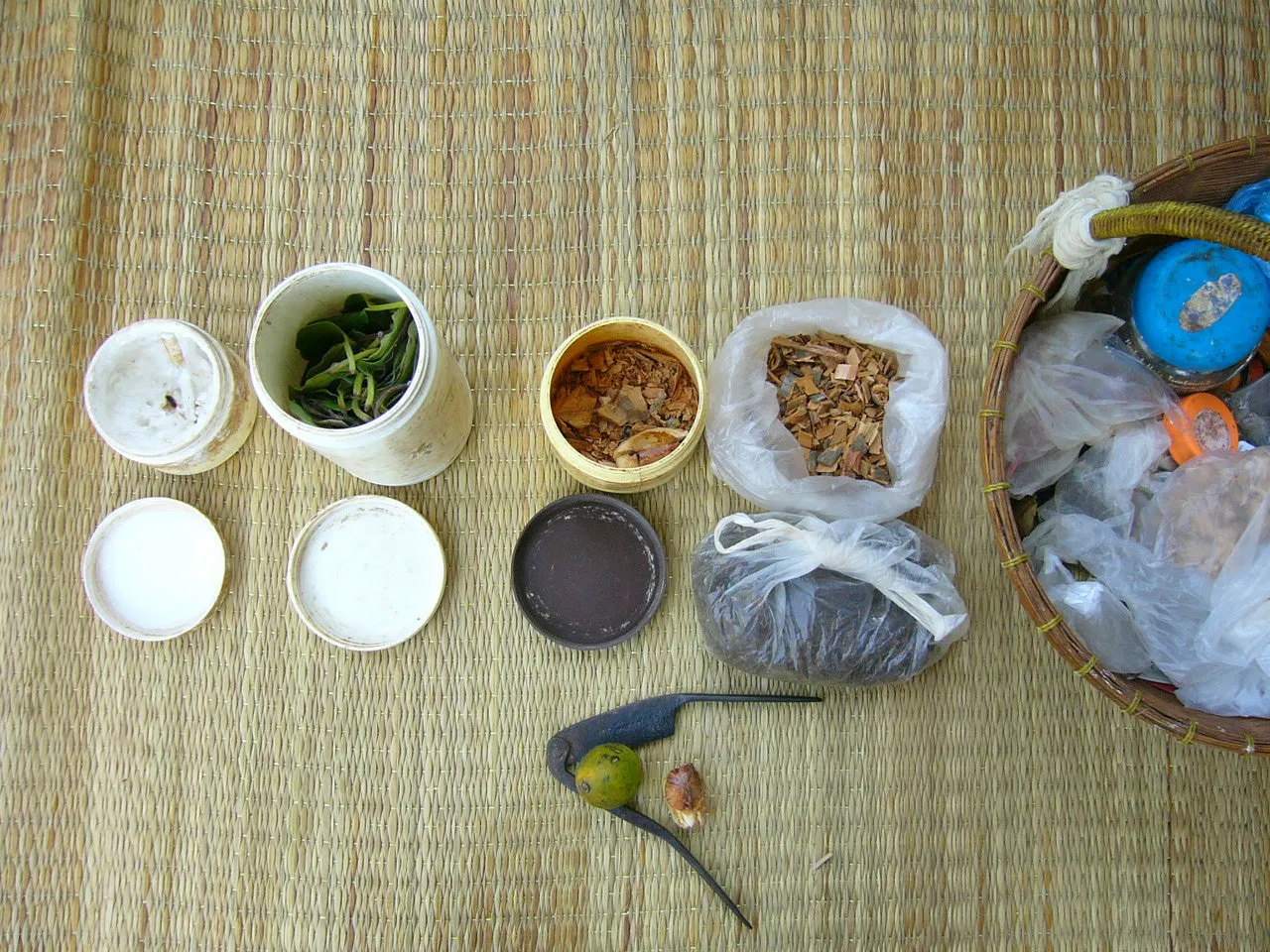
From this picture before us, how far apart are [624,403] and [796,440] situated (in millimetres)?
239

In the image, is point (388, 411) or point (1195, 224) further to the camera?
point (388, 411)

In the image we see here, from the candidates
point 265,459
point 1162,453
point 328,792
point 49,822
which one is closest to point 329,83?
point 265,459

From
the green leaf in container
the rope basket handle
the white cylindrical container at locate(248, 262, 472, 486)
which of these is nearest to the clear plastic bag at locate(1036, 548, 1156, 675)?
the rope basket handle

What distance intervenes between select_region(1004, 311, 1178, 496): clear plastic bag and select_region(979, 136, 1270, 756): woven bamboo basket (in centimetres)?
8

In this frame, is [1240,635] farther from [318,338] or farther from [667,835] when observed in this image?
[318,338]

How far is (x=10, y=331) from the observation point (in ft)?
4.19

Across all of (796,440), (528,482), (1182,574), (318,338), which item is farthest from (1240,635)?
(318,338)

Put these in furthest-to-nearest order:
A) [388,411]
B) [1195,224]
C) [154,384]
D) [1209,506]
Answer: [154,384], [1209,506], [388,411], [1195,224]

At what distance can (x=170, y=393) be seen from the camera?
3.97ft

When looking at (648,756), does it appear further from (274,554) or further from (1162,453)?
(1162,453)

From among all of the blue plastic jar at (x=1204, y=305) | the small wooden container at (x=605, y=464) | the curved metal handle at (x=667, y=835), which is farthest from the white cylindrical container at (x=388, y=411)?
the blue plastic jar at (x=1204, y=305)

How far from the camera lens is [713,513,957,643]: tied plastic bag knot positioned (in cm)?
106

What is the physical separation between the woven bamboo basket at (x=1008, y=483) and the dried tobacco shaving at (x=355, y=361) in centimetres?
72

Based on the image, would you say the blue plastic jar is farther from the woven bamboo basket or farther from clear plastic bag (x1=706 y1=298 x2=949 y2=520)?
clear plastic bag (x1=706 y1=298 x2=949 y2=520)
